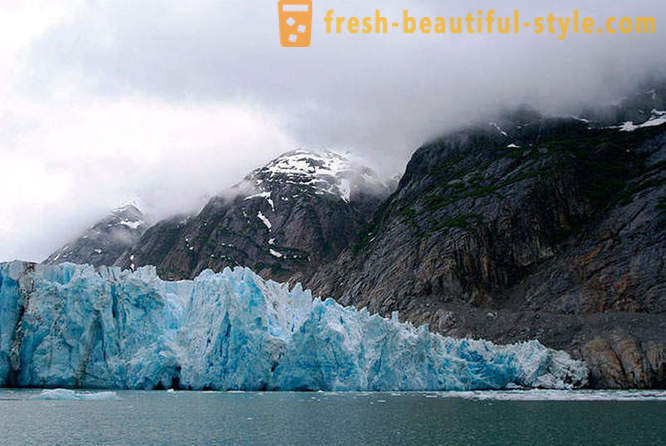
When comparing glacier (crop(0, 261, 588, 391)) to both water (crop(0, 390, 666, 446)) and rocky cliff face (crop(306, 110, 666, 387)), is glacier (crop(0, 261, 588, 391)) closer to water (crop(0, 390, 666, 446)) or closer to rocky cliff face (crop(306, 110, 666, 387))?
water (crop(0, 390, 666, 446))

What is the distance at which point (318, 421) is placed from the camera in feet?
101

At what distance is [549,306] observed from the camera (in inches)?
3487

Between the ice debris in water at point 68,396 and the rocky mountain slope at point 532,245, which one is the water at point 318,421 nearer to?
the ice debris in water at point 68,396

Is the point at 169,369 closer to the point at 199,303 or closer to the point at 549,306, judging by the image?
the point at 199,303

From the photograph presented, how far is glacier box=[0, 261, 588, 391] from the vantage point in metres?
49.5

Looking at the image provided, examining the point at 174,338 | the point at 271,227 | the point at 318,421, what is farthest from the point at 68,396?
the point at 271,227

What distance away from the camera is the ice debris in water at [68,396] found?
3934 centimetres

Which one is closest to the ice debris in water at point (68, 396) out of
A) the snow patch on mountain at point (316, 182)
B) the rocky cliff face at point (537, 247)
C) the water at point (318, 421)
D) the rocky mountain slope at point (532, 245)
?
the water at point (318, 421)

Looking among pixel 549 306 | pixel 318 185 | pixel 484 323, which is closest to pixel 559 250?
pixel 549 306

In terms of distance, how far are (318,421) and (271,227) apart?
14655cm

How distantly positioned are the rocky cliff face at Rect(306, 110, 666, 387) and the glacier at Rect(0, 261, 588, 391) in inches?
1248

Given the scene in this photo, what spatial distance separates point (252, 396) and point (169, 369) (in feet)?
29.6

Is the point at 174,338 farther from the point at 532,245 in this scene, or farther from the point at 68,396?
the point at 532,245

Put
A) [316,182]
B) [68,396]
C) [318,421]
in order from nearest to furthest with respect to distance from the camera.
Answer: [318,421]
[68,396]
[316,182]
